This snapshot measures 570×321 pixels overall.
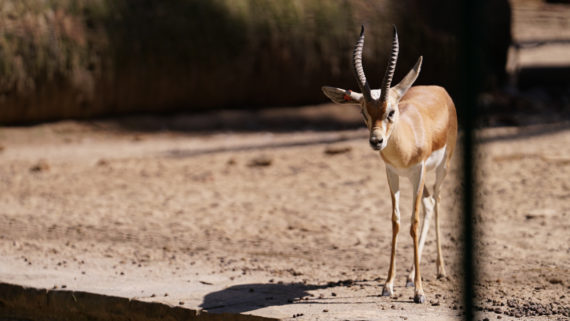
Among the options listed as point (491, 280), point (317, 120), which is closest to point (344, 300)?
point (491, 280)

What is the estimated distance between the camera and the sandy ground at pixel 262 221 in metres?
4.30

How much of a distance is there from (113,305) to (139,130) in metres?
5.99

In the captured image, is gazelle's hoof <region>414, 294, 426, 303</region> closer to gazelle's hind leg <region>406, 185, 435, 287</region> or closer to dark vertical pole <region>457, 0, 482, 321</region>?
gazelle's hind leg <region>406, 185, 435, 287</region>

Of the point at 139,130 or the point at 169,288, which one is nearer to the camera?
the point at 169,288

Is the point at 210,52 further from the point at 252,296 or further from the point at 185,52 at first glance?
the point at 252,296

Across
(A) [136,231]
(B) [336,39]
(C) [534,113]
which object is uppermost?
(B) [336,39]

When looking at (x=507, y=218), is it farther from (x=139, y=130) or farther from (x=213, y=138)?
(x=139, y=130)

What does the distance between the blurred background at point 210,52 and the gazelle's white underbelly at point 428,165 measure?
554 cm

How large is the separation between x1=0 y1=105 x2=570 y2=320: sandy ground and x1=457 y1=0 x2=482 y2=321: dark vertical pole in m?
0.47

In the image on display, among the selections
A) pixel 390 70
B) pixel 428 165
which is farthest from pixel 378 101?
pixel 428 165

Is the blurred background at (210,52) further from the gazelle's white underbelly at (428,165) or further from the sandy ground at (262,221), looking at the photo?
the gazelle's white underbelly at (428,165)

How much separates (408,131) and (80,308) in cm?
185

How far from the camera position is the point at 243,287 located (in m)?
4.44

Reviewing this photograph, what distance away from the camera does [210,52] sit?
33.9 ft
